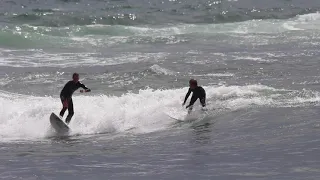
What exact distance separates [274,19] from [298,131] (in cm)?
3908

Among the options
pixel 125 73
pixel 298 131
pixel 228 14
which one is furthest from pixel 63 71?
pixel 228 14

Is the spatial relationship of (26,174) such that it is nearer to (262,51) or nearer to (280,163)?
(280,163)

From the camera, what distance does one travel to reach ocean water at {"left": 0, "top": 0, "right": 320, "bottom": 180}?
12656 millimetres

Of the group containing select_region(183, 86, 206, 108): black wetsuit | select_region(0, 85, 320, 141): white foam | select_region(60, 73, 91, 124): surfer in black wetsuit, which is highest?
select_region(60, 73, 91, 124): surfer in black wetsuit

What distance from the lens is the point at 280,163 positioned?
478 inches

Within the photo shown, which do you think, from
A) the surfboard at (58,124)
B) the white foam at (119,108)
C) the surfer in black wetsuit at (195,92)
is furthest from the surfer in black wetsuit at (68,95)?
the surfer in black wetsuit at (195,92)

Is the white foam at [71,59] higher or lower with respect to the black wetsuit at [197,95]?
higher

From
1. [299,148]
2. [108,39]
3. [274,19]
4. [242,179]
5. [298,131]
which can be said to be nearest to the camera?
[242,179]

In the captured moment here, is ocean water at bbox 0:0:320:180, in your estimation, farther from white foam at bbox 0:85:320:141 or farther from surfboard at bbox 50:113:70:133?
surfboard at bbox 50:113:70:133

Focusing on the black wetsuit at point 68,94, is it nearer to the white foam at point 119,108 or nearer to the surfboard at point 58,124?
the white foam at point 119,108

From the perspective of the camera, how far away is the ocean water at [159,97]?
12.7 meters

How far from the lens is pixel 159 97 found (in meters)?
21.7

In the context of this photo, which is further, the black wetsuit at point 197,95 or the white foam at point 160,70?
the white foam at point 160,70

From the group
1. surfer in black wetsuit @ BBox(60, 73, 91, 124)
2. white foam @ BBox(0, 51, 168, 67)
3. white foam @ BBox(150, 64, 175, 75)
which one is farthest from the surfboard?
white foam @ BBox(0, 51, 168, 67)
